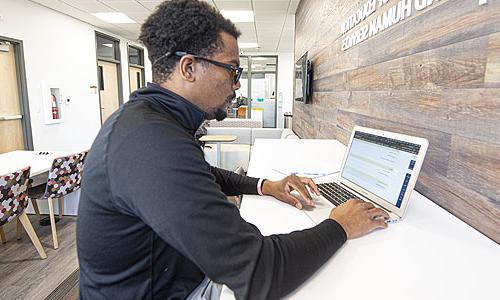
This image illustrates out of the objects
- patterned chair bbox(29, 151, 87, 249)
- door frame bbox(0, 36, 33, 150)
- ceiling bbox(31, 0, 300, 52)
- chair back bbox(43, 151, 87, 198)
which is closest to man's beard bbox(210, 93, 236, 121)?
chair back bbox(43, 151, 87, 198)

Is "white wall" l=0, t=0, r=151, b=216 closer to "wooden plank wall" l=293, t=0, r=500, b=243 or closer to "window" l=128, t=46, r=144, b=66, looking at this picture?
"window" l=128, t=46, r=144, b=66

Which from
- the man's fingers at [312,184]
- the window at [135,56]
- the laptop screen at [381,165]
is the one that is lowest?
the man's fingers at [312,184]

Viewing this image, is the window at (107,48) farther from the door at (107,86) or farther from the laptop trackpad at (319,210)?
the laptop trackpad at (319,210)

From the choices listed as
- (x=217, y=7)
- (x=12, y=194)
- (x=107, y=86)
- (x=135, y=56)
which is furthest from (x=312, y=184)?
(x=135, y=56)

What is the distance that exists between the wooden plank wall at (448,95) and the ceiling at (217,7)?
286 cm

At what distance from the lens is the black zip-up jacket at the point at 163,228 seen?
61 cm

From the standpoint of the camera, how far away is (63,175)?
105 inches

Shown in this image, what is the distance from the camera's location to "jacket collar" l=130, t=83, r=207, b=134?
32.9 inches

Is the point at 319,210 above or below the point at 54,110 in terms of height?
below

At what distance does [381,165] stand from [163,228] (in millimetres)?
739

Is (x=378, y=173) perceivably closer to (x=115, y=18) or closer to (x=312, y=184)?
(x=312, y=184)

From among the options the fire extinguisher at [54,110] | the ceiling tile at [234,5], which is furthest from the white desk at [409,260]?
the fire extinguisher at [54,110]

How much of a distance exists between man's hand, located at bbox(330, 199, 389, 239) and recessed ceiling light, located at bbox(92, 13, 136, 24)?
5.62 meters

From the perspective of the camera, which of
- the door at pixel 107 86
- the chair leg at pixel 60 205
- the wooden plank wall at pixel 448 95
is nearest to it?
the wooden plank wall at pixel 448 95
